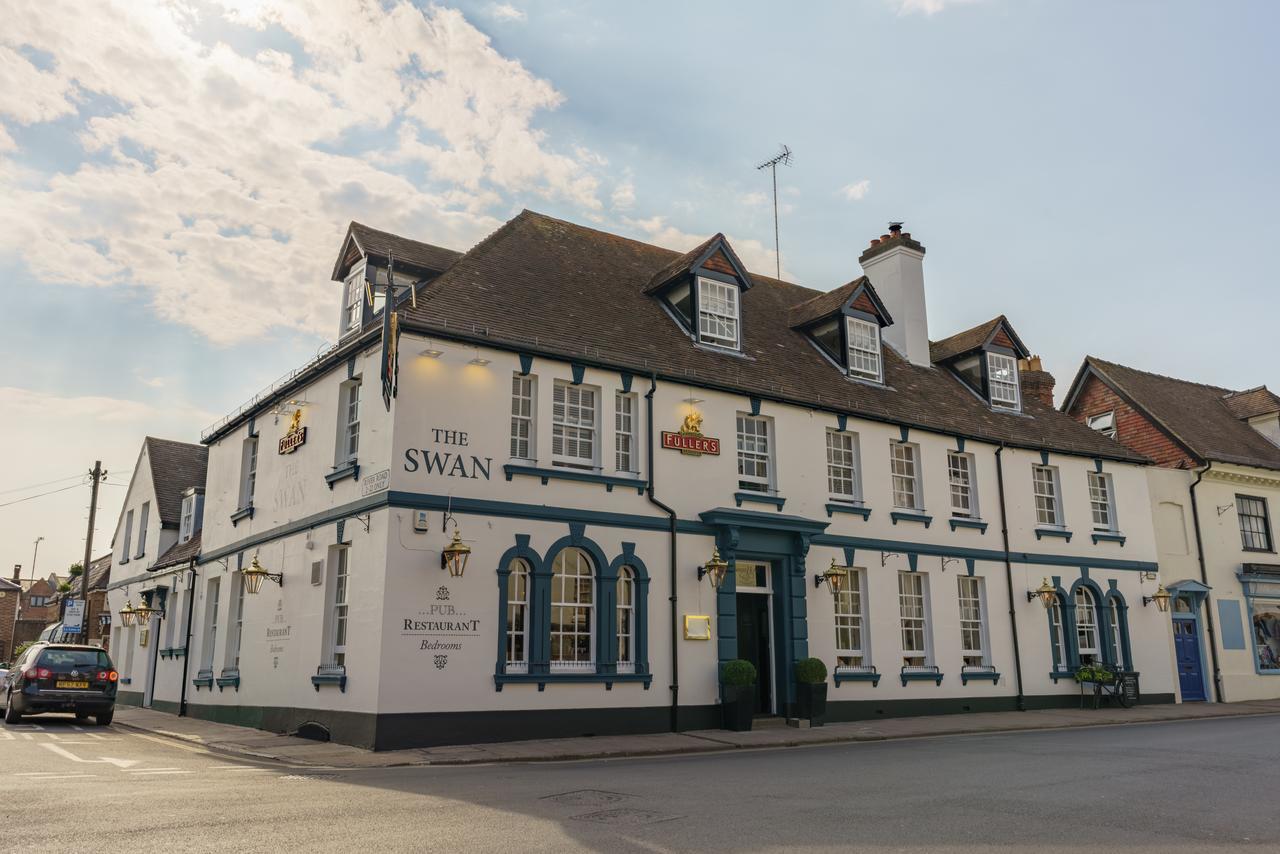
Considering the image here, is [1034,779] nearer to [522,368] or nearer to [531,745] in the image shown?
[531,745]

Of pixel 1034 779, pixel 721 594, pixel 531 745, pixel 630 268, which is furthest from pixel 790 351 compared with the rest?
pixel 1034 779

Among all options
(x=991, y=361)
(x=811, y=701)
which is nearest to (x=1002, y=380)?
(x=991, y=361)

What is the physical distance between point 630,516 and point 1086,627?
1464cm

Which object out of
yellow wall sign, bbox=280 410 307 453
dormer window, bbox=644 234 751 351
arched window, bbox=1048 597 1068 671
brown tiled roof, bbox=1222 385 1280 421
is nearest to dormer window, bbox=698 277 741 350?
dormer window, bbox=644 234 751 351

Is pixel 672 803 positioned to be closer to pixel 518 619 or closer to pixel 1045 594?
pixel 518 619

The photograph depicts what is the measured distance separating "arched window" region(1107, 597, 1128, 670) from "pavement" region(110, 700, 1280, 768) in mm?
1701

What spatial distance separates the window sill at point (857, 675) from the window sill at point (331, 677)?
10091mm

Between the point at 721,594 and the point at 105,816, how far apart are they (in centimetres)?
1254

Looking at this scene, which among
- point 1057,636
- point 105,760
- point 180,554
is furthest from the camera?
point 180,554

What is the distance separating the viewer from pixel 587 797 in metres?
10.2

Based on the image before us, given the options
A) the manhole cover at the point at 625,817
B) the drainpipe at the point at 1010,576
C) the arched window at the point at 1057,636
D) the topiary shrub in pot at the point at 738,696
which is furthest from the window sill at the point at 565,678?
the arched window at the point at 1057,636

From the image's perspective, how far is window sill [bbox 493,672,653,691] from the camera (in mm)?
16594

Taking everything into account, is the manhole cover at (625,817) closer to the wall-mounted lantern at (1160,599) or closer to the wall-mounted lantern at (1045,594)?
the wall-mounted lantern at (1045,594)

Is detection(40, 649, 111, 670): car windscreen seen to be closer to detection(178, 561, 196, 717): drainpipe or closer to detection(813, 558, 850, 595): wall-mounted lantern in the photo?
detection(178, 561, 196, 717): drainpipe
